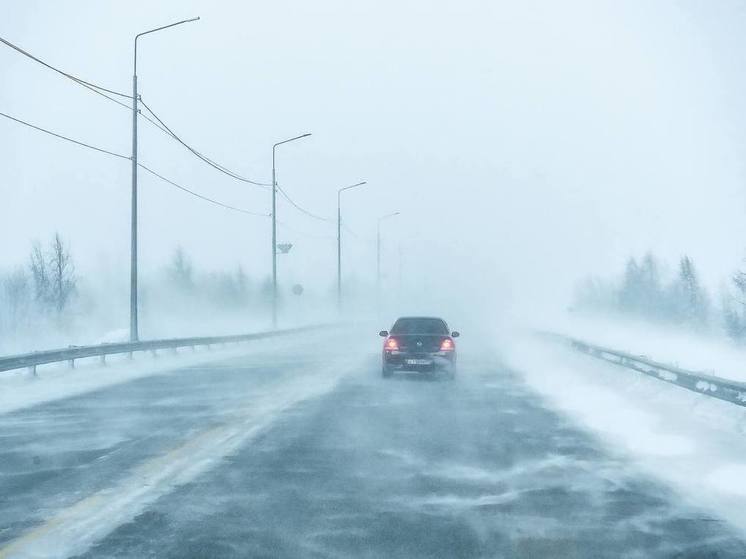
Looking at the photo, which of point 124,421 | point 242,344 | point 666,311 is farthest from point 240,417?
point 666,311

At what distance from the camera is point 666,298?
139000 millimetres

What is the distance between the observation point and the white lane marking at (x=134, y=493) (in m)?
6.86

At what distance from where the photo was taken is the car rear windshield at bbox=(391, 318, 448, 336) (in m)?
24.0

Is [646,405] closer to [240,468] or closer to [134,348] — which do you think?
[240,468]

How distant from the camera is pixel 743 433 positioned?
44.8 feet

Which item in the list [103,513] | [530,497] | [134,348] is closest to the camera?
[103,513]

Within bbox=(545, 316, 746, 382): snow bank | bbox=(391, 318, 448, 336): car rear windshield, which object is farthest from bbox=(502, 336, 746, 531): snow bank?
bbox=(391, 318, 448, 336): car rear windshield

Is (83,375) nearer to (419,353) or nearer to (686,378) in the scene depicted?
(419,353)

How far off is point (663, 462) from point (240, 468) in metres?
4.72

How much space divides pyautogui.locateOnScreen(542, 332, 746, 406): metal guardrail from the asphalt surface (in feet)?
8.05

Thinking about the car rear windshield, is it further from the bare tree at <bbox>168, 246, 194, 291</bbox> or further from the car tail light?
the bare tree at <bbox>168, 246, 194, 291</bbox>

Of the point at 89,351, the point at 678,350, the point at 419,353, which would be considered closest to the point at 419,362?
the point at 419,353

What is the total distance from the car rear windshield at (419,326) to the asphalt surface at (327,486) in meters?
6.79

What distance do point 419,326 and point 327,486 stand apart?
1504cm
